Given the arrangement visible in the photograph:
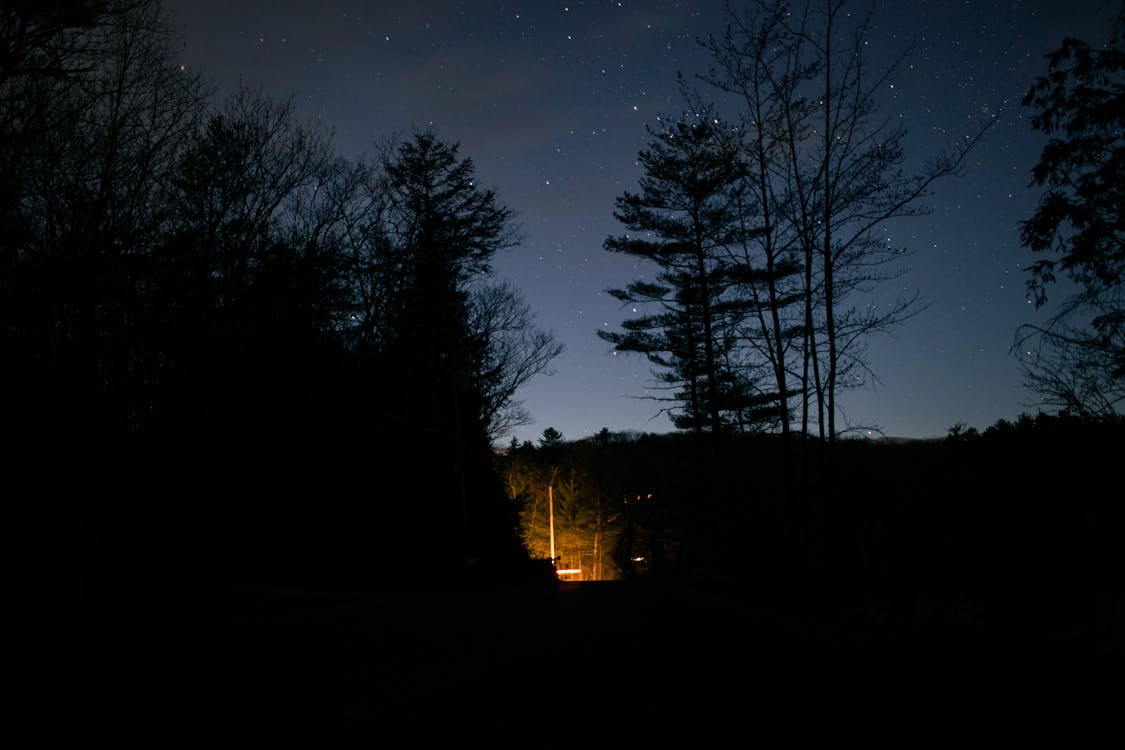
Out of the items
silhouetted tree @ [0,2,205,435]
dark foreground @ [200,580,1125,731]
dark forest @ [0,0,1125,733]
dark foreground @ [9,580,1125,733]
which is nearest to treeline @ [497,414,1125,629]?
dark forest @ [0,0,1125,733]

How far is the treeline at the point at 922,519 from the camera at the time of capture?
35.1 feet

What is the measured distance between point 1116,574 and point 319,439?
52.0 feet

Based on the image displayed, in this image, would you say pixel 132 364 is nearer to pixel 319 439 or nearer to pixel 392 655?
pixel 319 439

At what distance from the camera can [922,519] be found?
1412 cm

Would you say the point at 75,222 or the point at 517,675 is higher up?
the point at 75,222

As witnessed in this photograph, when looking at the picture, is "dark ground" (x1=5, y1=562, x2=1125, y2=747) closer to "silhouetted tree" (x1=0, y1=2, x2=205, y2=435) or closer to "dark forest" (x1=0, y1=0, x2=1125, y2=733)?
"dark forest" (x1=0, y1=0, x2=1125, y2=733)

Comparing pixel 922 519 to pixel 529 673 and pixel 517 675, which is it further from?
pixel 517 675

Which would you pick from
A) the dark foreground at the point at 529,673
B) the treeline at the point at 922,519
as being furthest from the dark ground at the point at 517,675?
the treeline at the point at 922,519

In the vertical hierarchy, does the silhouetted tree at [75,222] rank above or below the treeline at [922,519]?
above

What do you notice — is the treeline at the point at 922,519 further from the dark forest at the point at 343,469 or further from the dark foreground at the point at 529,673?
the dark foreground at the point at 529,673

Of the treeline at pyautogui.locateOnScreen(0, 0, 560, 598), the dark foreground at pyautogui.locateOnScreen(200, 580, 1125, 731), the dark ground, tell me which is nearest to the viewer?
the dark ground

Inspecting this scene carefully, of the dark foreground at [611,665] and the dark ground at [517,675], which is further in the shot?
the dark foreground at [611,665]

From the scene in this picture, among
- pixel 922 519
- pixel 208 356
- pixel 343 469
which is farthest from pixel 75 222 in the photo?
pixel 922 519

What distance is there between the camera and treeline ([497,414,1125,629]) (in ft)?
35.1
